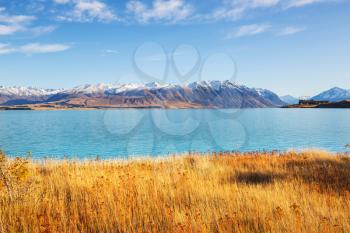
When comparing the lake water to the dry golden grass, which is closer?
the dry golden grass

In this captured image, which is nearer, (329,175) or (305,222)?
(305,222)

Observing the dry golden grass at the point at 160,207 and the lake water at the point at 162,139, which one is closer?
the dry golden grass at the point at 160,207

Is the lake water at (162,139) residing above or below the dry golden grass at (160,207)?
below

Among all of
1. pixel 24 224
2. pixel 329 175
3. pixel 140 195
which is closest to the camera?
pixel 24 224

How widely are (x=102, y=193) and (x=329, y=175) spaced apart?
29.6 feet

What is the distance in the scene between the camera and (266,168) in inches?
572

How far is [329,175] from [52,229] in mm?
10732

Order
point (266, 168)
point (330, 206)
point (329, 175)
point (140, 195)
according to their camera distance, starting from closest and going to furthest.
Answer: point (330, 206) → point (140, 195) → point (329, 175) → point (266, 168)

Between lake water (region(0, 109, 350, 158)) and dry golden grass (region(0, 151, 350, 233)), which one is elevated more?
dry golden grass (region(0, 151, 350, 233))

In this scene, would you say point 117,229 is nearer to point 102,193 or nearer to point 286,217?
Answer: point 102,193

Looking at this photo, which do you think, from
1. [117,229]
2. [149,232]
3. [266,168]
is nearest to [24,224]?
[117,229]

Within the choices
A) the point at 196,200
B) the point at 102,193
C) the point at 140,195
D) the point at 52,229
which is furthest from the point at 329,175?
the point at 52,229

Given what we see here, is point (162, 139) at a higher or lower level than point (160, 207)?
lower

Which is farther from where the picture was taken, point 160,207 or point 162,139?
point 162,139
